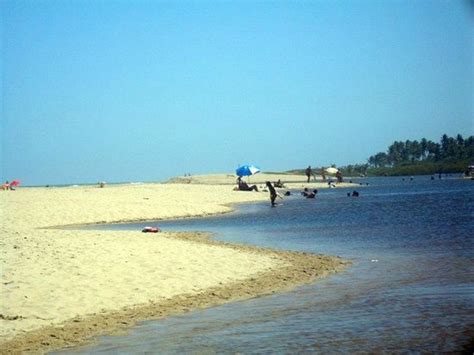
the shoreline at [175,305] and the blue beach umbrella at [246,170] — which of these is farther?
the blue beach umbrella at [246,170]

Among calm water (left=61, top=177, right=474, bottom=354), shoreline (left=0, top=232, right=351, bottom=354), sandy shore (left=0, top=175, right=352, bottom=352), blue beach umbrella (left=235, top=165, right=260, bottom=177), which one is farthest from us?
blue beach umbrella (left=235, top=165, right=260, bottom=177)

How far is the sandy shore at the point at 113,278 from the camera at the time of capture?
11.5 metres

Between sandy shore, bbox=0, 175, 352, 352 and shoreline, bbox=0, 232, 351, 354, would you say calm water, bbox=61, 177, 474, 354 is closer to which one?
shoreline, bbox=0, 232, 351, 354

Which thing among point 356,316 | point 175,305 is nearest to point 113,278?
point 175,305

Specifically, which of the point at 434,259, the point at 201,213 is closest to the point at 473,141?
the point at 201,213

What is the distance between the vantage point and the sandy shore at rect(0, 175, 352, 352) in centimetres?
1148

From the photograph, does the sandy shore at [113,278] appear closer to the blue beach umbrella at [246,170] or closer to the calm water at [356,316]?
the calm water at [356,316]

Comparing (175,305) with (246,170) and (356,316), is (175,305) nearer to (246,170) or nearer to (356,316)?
(356,316)

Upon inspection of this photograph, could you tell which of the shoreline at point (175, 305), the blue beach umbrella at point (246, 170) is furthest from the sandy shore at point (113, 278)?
the blue beach umbrella at point (246, 170)

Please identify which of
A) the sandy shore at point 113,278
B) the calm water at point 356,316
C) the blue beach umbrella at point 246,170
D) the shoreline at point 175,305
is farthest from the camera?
the blue beach umbrella at point 246,170

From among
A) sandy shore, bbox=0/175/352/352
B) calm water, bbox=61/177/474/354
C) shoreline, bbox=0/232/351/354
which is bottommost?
calm water, bbox=61/177/474/354

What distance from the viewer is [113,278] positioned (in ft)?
48.2

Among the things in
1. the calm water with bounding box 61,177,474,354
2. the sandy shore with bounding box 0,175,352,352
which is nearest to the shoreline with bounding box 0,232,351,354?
the sandy shore with bounding box 0,175,352,352

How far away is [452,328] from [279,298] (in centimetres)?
413
